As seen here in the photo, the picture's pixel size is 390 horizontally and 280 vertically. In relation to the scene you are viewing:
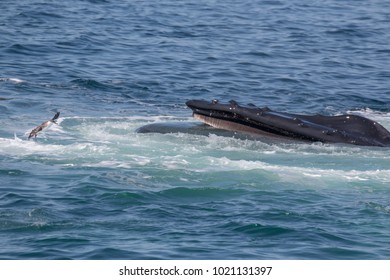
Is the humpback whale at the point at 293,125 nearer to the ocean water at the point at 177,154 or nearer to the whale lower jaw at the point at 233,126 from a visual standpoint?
the whale lower jaw at the point at 233,126

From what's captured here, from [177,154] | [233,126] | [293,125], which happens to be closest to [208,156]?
[177,154]

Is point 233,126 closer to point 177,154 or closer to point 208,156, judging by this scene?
point 208,156

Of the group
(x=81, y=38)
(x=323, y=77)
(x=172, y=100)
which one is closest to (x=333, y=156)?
(x=172, y=100)

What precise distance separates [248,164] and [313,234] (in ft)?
12.5

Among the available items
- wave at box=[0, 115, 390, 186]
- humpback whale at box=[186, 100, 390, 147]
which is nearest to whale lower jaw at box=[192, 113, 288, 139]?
humpback whale at box=[186, 100, 390, 147]

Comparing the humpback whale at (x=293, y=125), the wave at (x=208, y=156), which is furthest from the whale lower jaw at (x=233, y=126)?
the wave at (x=208, y=156)

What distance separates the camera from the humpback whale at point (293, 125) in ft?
63.6

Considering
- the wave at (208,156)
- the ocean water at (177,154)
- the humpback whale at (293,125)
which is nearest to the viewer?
the ocean water at (177,154)

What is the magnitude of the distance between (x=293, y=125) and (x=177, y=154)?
2.01 m

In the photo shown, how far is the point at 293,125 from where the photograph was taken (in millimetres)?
19359

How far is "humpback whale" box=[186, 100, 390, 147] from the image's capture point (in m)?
19.4

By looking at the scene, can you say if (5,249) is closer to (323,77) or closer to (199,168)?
(199,168)

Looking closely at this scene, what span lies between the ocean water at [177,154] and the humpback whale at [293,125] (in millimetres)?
196

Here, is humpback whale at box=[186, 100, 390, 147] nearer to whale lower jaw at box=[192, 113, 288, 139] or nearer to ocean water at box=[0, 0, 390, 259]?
whale lower jaw at box=[192, 113, 288, 139]
